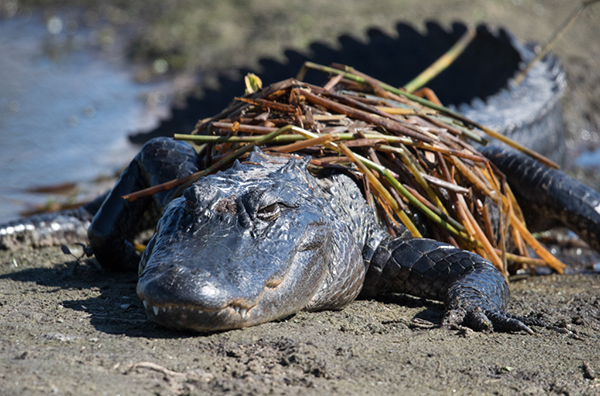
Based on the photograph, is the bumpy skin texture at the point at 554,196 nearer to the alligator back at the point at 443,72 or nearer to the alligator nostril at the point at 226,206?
the alligator back at the point at 443,72

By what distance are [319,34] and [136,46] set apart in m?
3.07

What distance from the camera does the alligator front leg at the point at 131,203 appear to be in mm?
3326

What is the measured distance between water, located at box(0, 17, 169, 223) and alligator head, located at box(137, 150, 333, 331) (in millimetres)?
3138

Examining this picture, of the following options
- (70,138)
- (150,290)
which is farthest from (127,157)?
(150,290)

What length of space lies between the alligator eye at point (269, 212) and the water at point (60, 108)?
3265 millimetres

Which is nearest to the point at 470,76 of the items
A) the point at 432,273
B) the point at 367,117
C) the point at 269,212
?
the point at 367,117

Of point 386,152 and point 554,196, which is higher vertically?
point 554,196

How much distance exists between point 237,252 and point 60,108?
6687 millimetres

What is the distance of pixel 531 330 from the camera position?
2.49m

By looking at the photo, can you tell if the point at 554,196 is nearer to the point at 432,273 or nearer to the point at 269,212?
the point at 432,273

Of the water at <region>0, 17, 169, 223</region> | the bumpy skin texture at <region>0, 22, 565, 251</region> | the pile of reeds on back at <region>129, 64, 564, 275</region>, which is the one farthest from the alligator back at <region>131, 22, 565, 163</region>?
the pile of reeds on back at <region>129, 64, 564, 275</region>

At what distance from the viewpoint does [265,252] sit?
7.52 ft

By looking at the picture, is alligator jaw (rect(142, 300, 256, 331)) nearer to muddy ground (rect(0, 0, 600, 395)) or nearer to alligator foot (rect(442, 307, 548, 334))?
muddy ground (rect(0, 0, 600, 395))

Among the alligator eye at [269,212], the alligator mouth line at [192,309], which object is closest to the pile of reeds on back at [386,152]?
the alligator eye at [269,212]
